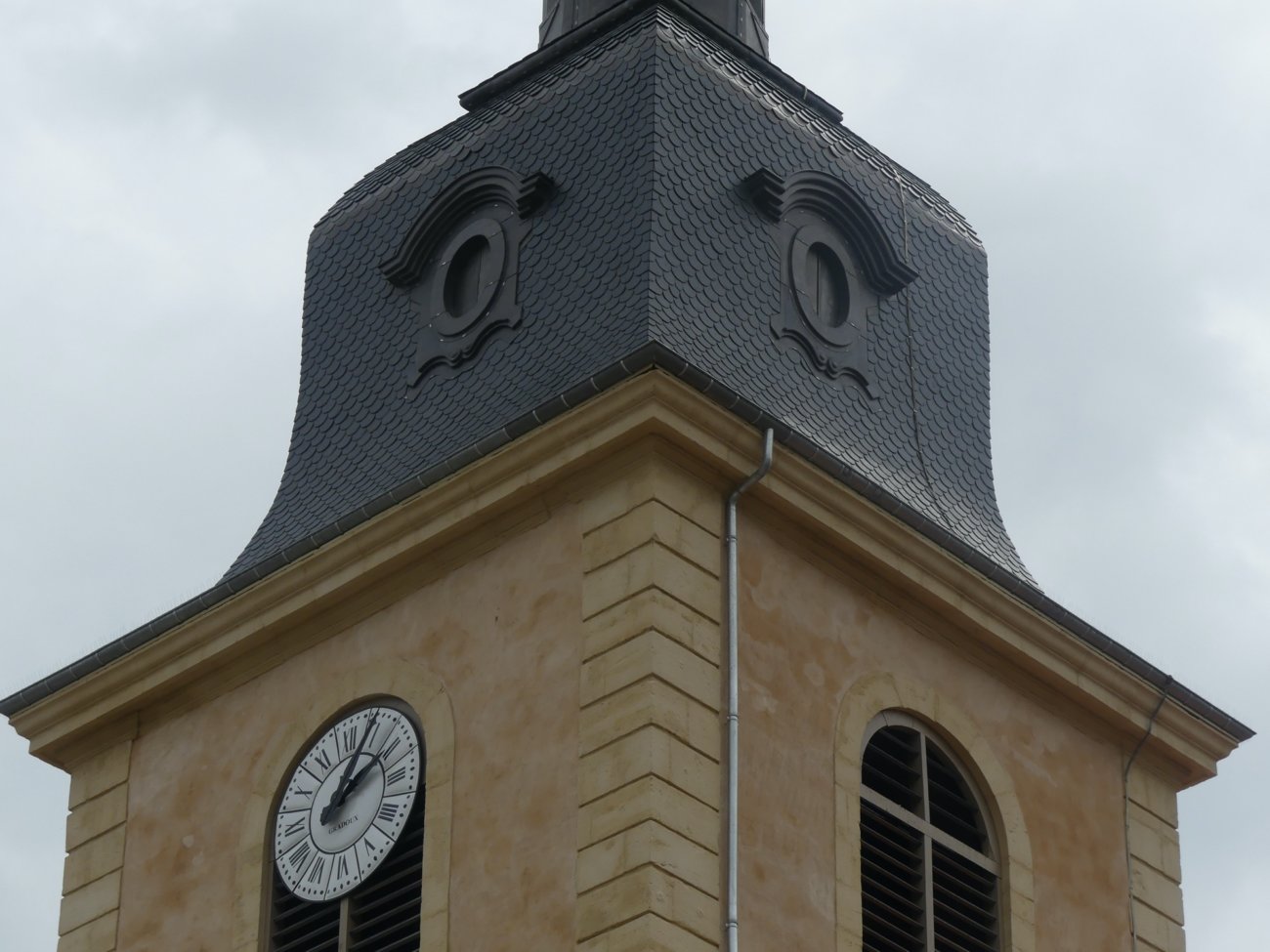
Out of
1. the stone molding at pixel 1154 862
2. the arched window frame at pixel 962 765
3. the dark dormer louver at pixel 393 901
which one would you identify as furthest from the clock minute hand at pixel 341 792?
the stone molding at pixel 1154 862

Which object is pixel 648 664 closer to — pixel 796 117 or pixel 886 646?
pixel 886 646

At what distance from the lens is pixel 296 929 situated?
105 feet

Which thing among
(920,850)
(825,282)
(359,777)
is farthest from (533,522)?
(825,282)

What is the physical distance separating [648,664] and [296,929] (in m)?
3.31

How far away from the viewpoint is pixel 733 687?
3097cm

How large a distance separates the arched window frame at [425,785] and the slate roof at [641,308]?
3.66 ft

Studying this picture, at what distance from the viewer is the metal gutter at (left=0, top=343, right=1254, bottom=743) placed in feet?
104

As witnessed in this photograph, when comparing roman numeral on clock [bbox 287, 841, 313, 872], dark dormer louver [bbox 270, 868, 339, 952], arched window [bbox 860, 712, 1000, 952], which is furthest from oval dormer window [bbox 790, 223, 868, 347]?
dark dormer louver [bbox 270, 868, 339, 952]

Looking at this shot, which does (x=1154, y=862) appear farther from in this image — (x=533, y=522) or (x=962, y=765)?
(x=533, y=522)

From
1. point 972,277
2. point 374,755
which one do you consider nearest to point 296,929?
point 374,755

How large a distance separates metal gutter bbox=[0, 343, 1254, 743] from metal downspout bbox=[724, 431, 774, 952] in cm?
37

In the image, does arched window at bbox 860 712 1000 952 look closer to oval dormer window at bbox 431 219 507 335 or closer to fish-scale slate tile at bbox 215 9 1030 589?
fish-scale slate tile at bbox 215 9 1030 589

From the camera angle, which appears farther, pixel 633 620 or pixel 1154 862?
pixel 1154 862

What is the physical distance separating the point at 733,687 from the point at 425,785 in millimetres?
2220
